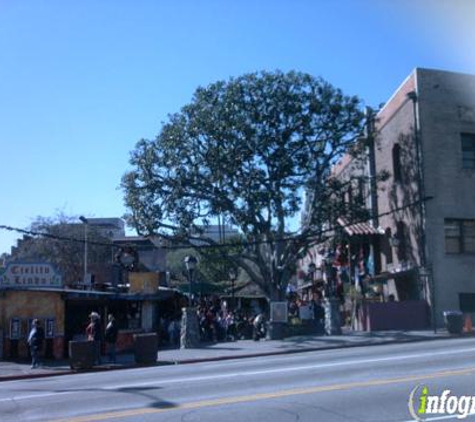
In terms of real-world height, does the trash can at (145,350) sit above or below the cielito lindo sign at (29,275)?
below

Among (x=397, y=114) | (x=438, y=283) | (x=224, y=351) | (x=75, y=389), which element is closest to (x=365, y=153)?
(x=397, y=114)

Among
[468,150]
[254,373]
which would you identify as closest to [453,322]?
[468,150]

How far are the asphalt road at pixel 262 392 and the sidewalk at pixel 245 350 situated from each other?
4.24 meters

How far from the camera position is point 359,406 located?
10.0 meters

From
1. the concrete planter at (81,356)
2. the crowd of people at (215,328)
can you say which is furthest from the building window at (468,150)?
the concrete planter at (81,356)

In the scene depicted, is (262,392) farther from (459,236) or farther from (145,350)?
(459,236)

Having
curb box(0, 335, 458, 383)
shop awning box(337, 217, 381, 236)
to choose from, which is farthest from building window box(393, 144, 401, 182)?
curb box(0, 335, 458, 383)

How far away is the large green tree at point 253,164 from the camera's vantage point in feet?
99.3

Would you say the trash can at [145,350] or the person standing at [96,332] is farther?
the person standing at [96,332]

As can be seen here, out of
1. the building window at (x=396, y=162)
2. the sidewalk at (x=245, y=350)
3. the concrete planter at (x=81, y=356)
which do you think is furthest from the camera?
the building window at (x=396, y=162)

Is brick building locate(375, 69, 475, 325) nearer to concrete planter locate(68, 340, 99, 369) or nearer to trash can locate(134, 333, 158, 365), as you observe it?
trash can locate(134, 333, 158, 365)

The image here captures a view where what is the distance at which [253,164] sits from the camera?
100ft

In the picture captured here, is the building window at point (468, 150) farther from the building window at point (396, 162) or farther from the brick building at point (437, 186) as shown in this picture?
the building window at point (396, 162)

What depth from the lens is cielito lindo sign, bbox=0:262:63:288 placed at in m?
24.9
